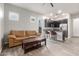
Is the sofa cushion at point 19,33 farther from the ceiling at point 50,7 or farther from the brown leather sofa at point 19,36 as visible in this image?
the ceiling at point 50,7

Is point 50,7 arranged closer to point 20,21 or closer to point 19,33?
point 20,21

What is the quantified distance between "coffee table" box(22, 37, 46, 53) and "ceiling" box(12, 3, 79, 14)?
35.8 inches

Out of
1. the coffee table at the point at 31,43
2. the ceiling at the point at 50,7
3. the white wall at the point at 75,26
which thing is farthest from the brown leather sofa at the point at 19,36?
the white wall at the point at 75,26

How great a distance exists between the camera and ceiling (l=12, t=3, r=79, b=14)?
8.48ft

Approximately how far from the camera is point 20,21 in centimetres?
267

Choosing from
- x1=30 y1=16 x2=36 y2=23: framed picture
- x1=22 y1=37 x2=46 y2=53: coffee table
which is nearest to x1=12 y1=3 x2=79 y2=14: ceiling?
x1=30 y1=16 x2=36 y2=23: framed picture

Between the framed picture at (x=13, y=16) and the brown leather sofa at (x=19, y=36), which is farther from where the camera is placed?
the brown leather sofa at (x=19, y=36)

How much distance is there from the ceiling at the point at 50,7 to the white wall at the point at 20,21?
135mm

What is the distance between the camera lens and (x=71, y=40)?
9.49 ft

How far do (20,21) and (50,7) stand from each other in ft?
3.39

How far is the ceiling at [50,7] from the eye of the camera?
258 cm

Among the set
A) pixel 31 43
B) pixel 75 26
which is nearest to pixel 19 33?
pixel 31 43

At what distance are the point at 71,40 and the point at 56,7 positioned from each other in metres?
1.22

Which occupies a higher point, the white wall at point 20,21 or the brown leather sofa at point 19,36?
the white wall at point 20,21
